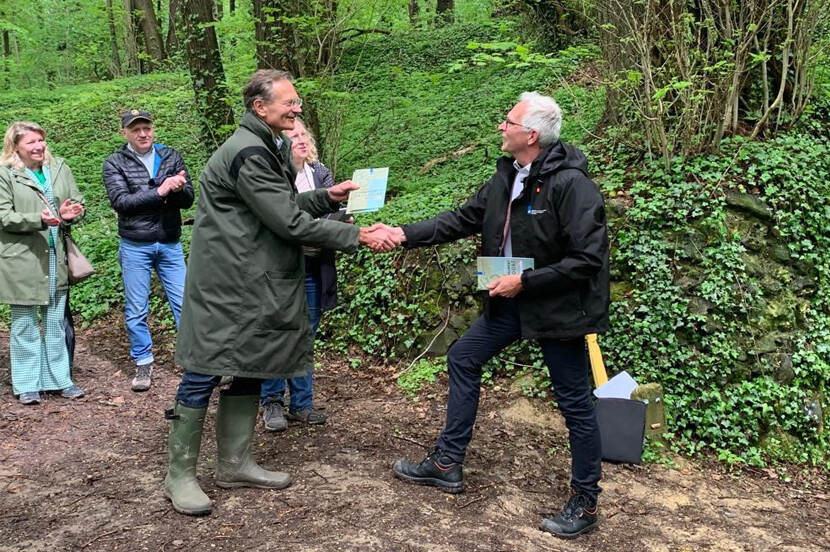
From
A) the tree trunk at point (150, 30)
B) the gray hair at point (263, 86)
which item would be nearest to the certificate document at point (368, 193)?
the gray hair at point (263, 86)

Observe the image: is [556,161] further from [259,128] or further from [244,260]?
[244,260]

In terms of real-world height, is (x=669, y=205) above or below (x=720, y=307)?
above

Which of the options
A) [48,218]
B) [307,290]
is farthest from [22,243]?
[307,290]

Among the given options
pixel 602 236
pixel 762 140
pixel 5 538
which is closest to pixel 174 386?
pixel 5 538

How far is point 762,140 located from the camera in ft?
20.0

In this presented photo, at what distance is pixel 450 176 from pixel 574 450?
499 centimetres

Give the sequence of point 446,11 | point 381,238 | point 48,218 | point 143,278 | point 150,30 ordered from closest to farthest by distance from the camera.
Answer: point 381,238, point 48,218, point 143,278, point 446,11, point 150,30

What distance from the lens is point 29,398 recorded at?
17.3 ft

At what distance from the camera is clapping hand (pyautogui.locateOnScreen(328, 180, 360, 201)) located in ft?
13.0

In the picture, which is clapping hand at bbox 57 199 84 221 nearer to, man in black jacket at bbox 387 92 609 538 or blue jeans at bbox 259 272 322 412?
blue jeans at bbox 259 272 322 412

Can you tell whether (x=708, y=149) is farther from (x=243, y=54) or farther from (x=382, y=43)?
(x=382, y=43)

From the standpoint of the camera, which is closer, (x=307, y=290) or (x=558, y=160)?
(x=558, y=160)

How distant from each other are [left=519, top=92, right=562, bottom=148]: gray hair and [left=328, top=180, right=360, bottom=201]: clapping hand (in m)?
1.10

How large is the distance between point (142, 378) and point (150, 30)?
18.3m
